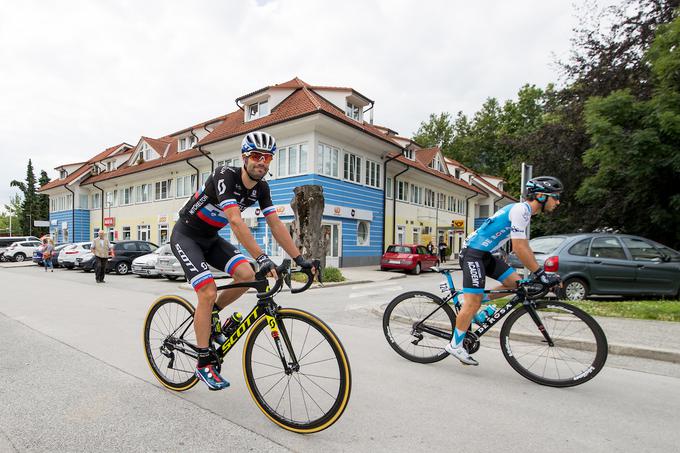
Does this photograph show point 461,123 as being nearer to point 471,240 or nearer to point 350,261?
point 350,261

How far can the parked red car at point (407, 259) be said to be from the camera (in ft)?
68.3

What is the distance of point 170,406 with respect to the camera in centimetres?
327

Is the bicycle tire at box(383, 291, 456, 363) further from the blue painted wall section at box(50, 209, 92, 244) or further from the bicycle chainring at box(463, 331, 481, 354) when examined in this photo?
the blue painted wall section at box(50, 209, 92, 244)

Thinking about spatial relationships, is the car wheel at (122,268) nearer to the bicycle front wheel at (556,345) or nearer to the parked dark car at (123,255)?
the parked dark car at (123,255)

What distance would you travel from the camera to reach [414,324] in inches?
185

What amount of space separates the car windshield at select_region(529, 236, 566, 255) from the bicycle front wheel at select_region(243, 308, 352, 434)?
7.89m

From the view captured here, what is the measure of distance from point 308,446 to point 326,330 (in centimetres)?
73

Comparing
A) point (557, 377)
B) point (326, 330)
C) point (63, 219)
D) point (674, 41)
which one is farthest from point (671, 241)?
point (63, 219)

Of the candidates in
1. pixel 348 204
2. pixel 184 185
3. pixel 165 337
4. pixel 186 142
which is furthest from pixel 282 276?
pixel 186 142

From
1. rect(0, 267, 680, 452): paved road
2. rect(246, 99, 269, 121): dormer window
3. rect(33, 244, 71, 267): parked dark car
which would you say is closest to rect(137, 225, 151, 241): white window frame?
rect(33, 244, 71, 267): parked dark car

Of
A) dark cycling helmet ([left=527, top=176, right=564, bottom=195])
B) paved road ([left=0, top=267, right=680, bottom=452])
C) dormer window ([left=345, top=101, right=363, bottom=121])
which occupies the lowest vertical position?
paved road ([left=0, top=267, right=680, bottom=452])

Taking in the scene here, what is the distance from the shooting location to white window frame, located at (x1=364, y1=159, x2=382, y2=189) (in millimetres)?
26188

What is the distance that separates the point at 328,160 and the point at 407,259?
6857 millimetres

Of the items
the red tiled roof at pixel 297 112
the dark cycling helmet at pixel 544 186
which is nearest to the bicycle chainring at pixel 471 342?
the dark cycling helmet at pixel 544 186
